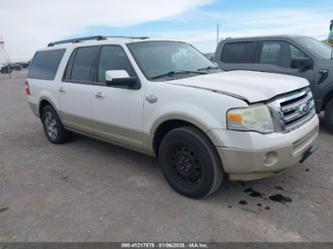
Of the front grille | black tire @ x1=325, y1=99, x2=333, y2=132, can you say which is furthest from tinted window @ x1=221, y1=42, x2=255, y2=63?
the front grille

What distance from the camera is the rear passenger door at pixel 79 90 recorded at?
4465 millimetres

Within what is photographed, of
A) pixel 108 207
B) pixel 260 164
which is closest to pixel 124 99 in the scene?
pixel 108 207

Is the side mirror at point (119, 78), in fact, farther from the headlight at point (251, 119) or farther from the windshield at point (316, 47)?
the windshield at point (316, 47)

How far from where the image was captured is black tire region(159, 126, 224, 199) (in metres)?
3.07

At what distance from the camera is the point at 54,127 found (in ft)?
18.7

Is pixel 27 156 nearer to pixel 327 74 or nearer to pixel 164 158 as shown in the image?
pixel 164 158

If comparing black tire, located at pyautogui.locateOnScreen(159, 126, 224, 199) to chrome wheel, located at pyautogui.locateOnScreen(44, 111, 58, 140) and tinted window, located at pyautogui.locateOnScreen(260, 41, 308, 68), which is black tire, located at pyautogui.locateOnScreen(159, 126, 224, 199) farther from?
tinted window, located at pyautogui.locateOnScreen(260, 41, 308, 68)

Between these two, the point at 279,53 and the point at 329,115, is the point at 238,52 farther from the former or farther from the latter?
the point at 329,115

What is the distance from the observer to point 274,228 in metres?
2.78

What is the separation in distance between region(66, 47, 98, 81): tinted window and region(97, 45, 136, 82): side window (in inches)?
8.6

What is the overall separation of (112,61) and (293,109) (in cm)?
247

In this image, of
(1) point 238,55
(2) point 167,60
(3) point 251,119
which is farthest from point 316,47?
(3) point 251,119

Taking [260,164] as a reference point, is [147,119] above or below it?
above

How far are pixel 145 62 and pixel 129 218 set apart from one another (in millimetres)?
1968
